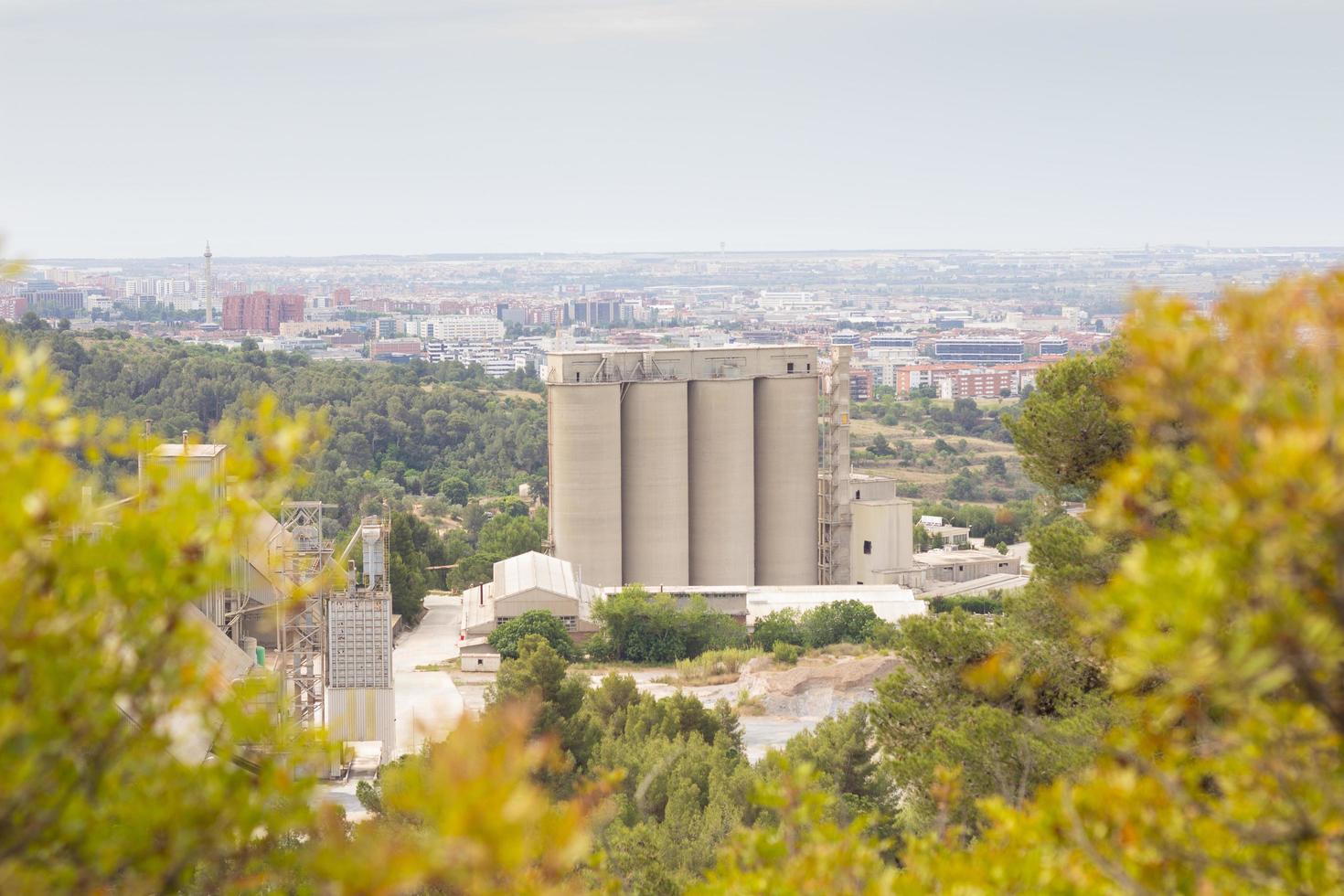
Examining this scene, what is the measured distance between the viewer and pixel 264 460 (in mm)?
3535

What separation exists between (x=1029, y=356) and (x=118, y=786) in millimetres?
148051

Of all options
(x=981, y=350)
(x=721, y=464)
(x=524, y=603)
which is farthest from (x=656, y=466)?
(x=981, y=350)

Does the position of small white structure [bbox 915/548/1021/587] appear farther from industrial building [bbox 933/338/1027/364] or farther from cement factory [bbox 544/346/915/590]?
industrial building [bbox 933/338/1027/364]

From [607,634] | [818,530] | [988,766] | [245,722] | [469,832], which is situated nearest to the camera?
[469,832]

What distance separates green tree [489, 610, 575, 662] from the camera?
31188 millimetres

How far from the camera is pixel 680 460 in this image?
117 ft

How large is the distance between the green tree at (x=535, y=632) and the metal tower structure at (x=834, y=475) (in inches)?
320

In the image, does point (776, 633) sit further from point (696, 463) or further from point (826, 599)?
point (696, 463)

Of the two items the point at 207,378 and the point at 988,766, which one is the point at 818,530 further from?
the point at 207,378

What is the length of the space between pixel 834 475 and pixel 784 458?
133 centimetres

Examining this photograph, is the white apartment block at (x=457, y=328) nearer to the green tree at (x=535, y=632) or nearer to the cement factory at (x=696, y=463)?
the cement factory at (x=696, y=463)

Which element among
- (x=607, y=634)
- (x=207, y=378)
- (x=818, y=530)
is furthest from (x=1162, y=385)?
(x=207, y=378)

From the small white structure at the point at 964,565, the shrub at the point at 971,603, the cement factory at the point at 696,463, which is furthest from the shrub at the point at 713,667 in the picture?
the small white structure at the point at 964,565

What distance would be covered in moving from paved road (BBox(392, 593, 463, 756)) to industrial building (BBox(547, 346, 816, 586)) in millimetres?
3237
